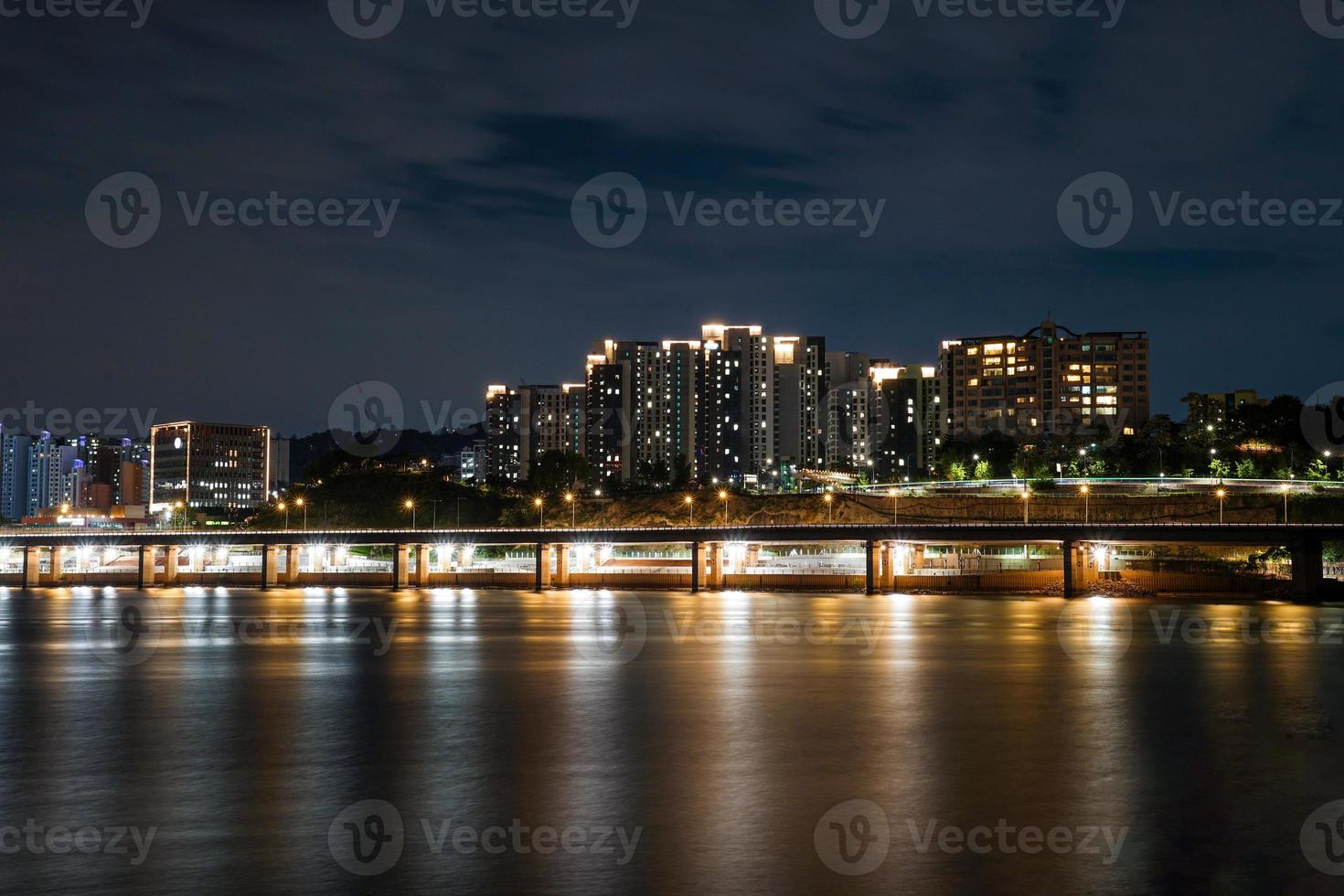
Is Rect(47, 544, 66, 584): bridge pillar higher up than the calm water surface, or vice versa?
Rect(47, 544, 66, 584): bridge pillar

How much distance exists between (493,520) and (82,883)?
177m

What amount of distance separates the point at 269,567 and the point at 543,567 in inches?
1292

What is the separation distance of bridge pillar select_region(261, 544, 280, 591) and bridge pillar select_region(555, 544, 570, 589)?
3139cm

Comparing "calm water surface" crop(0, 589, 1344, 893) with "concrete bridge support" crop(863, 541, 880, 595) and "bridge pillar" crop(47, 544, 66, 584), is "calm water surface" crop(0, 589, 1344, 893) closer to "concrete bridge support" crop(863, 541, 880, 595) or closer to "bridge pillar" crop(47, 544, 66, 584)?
"concrete bridge support" crop(863, 541, 880, 595)

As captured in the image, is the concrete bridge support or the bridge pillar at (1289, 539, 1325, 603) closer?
the bridge pillar at (1289, 539, 1325, 603)

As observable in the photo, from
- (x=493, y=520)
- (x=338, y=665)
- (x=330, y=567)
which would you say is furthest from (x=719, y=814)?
(x=493, y=520)

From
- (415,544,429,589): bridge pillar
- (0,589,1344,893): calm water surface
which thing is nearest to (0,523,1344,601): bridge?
(415,544,429,589): bridge pillar

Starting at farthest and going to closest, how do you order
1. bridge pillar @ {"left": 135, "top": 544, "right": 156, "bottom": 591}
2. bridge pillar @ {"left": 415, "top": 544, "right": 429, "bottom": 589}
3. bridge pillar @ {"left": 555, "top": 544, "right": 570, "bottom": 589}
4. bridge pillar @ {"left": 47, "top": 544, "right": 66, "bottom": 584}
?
bridge pillar @ {"left": 47, "top": 544, "right": 66, "bottom": 584}
bridge pillar @ {"left": 135, "top": 544, "right": 156, "bottom": 591}
bridge pillar @ {"left": 415, "top": 544, "right": 429, "bottom": 589}
bridge pillar @ {"left": 555, "top": 544, "right": 570, "bottom": 589}

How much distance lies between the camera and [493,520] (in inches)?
7598

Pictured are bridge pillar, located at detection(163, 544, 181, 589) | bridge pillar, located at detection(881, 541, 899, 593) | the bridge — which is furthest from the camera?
bridge pillar, located at detection(163, 544, 181, 589)

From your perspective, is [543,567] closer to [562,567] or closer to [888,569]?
[562,567]

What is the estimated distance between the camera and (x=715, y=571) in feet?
403

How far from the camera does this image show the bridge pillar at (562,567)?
413ft

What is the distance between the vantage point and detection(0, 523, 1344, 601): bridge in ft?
290
